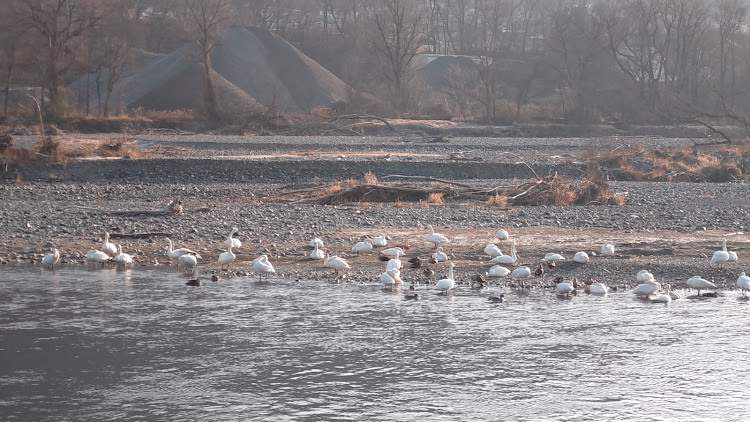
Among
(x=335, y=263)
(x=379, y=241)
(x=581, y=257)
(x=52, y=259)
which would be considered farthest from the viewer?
(x=379, y=241)

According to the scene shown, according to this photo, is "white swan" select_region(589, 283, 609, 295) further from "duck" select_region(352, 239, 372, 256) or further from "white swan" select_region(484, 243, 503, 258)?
"duck" select_region(352, 239, 372, 256)

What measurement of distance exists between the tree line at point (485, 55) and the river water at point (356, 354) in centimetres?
3245

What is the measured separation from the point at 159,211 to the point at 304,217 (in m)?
2.80

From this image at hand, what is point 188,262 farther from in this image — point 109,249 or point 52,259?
point 52,259

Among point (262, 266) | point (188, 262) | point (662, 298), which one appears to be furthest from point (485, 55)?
point (662, 298)

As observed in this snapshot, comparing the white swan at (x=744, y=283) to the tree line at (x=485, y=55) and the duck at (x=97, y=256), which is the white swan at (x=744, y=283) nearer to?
the duck at (x=97, y=256)

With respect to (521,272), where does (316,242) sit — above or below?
above

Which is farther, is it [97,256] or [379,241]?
[379,241]

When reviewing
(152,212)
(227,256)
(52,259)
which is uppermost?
(152,212)

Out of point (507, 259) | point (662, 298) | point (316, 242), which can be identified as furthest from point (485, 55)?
point (662, 298)

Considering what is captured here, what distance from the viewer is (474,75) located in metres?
66.8

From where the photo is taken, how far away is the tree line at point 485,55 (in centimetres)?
4622

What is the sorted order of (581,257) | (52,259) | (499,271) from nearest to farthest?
(499,271), (581,257), (52,259)

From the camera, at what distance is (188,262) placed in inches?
512
